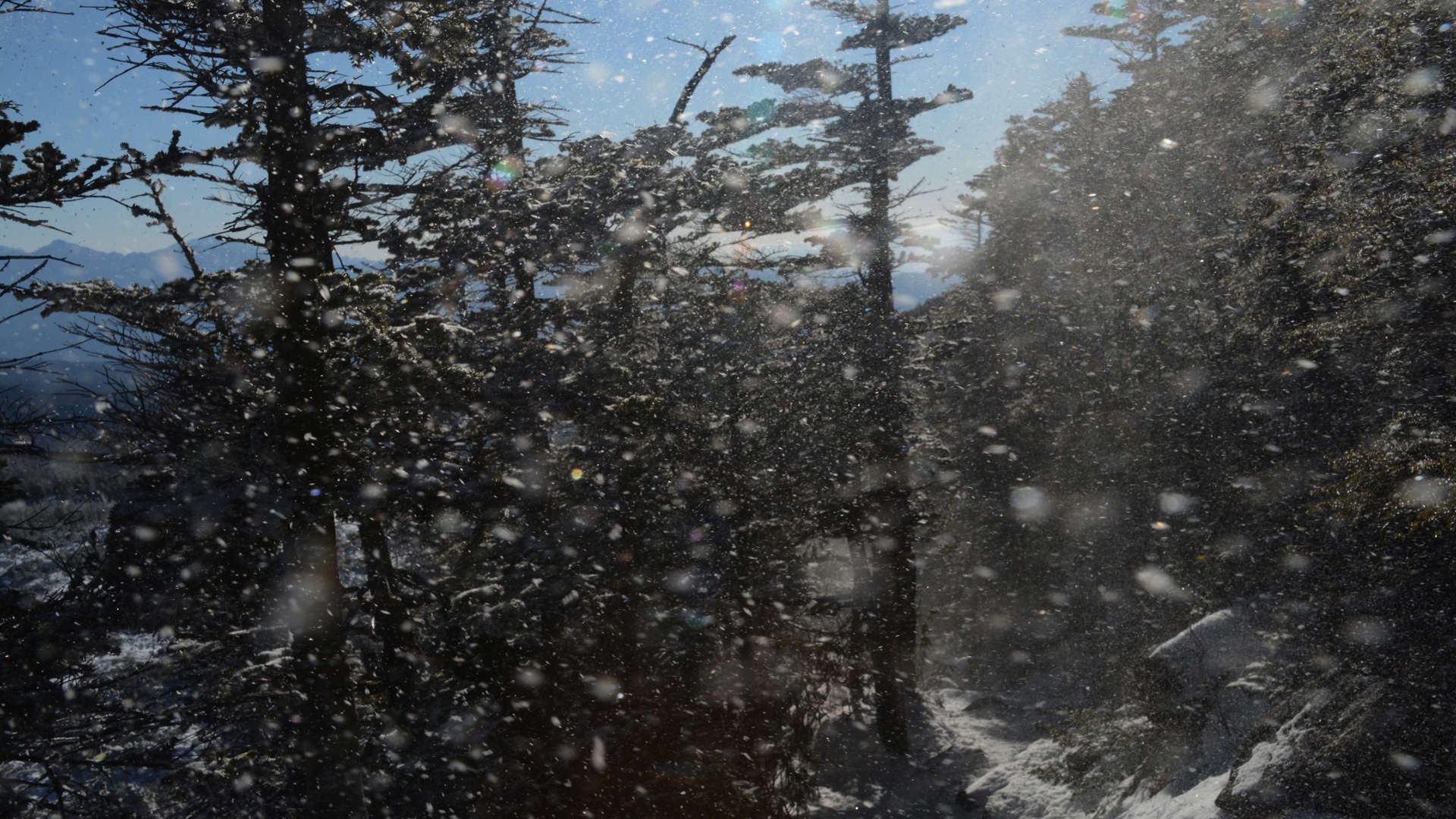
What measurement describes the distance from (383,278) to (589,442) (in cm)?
413

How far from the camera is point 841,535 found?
1697cm

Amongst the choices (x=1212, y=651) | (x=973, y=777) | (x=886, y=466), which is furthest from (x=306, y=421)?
(x=973, y=777)

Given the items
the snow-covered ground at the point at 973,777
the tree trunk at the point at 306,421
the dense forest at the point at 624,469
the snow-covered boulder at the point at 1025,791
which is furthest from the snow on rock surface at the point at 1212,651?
the tree trunk at the point at 306,421

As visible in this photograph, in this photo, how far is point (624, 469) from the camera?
1151cm

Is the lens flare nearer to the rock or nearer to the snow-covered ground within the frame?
the snow-covered ground

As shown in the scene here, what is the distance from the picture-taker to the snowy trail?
15.6 meters

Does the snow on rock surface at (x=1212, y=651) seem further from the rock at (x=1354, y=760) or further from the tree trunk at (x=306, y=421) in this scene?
the tree trunk at (x=306, y=421)

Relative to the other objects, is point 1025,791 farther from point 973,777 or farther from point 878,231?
point 878,231

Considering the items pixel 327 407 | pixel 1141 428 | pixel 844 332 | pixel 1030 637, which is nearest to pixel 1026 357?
pixel 1141 428

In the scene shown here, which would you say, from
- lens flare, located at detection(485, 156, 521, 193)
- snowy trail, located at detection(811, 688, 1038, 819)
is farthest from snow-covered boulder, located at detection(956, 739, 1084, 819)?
lens flare, located at detection(485, 156, 521, 193)

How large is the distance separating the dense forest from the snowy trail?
20cm

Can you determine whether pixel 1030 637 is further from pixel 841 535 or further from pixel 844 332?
pixel 844 332

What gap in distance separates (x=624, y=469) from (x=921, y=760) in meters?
11.6

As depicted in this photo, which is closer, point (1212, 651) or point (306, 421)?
Answer: point (306, 421)
